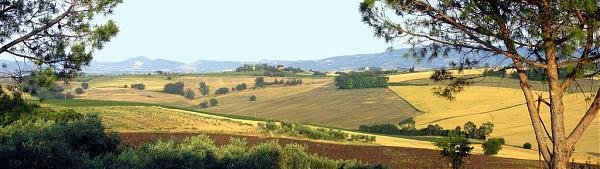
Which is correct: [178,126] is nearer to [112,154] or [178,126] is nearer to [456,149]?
[456,149]

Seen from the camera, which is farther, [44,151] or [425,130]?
[425,130]

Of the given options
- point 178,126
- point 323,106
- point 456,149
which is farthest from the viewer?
point 323,106

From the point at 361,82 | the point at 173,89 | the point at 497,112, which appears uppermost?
the point at 361,82

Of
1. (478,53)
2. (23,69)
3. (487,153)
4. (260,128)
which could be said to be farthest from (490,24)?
(260,128)

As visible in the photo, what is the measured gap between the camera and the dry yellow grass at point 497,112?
7350 cm

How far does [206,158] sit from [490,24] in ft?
25.4

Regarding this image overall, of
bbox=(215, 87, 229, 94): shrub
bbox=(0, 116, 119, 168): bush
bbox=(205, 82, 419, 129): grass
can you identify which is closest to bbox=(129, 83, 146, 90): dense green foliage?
bbox=(215, 87, 229, 94): shrub

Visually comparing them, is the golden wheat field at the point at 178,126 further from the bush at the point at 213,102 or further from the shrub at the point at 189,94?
the shrub at the point at 189,94

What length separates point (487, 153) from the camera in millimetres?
57719

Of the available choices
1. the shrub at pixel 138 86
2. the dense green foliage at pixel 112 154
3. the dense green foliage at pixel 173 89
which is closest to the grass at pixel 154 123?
the dense green foliage at pixel 112 154

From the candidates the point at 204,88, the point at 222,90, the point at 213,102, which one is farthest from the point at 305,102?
the point at 204,88

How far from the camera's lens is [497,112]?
91812mm

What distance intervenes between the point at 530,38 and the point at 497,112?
8326 cm

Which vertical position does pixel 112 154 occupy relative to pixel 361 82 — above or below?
above
